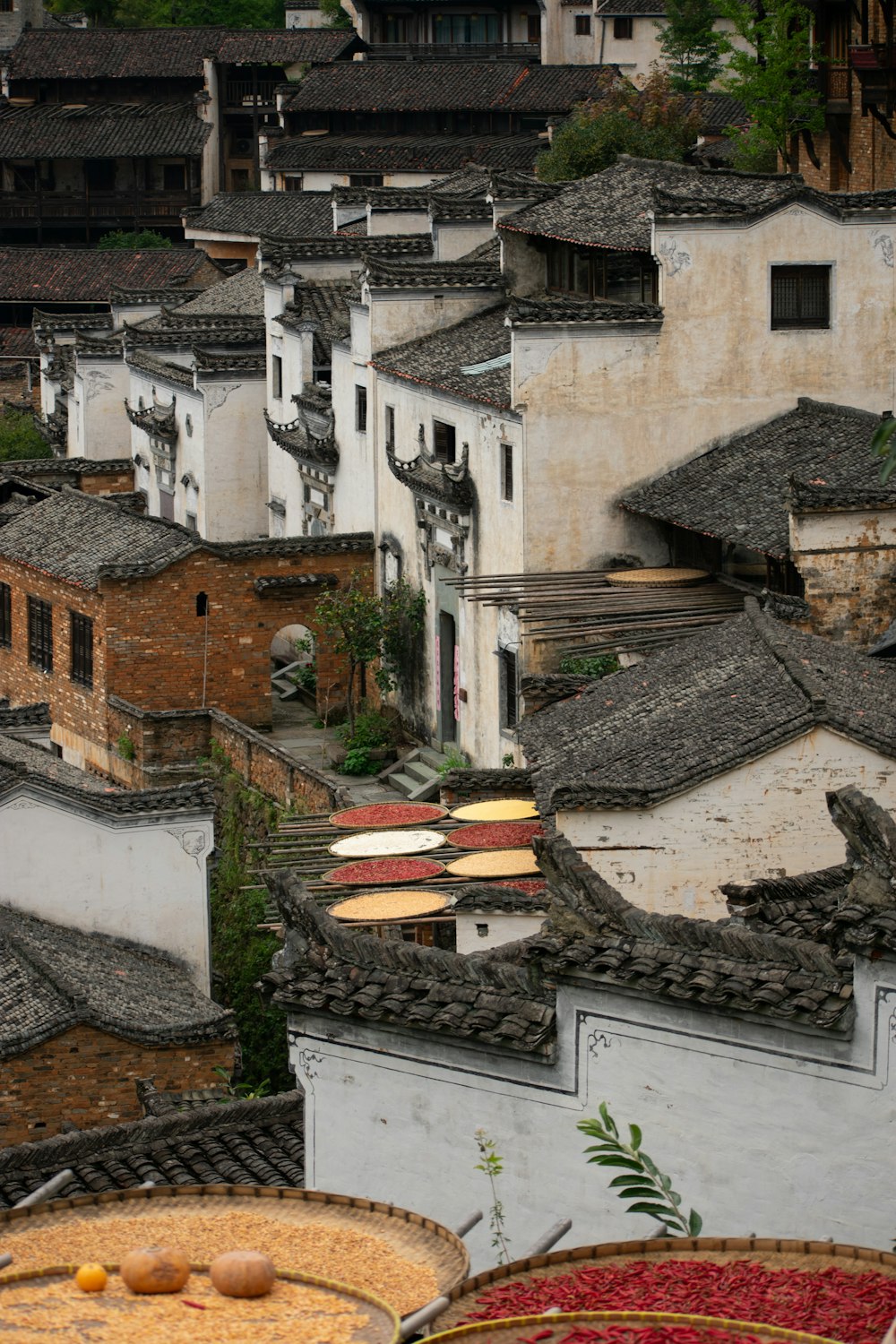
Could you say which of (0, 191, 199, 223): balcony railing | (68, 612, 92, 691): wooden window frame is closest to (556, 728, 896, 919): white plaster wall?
(68, 612, 92, 691): wooden window frame

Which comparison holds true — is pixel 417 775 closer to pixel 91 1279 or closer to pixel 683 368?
pixel 683 368

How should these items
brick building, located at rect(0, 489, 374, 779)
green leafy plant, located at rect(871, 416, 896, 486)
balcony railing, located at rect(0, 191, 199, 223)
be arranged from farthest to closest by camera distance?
1. balcony railing, located at rect(0, 191, 199, 223)
2. brick building, located at rect(0, 489, 374, 779)
3. green leafy plant, located at rect(871, 416, 896, 486)

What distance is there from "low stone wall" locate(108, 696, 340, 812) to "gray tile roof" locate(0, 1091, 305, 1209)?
19156 millimetres

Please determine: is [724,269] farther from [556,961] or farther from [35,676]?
[556,961]

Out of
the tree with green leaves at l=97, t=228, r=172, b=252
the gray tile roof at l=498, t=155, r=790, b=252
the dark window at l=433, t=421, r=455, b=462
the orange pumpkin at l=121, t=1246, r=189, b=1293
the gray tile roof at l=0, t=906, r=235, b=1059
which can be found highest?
the gray tile roof at l=498, t=155, r=790, b=252

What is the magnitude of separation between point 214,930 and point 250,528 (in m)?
20.3

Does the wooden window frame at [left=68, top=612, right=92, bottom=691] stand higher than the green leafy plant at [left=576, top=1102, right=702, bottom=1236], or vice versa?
the green leafy plant at [left=576, top=1102, right=702, bottom=1236]

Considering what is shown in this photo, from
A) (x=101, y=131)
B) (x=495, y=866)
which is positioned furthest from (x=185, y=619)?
(x=101, y=131)

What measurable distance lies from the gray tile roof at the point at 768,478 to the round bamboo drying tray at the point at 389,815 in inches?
225

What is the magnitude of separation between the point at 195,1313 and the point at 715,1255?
233cm

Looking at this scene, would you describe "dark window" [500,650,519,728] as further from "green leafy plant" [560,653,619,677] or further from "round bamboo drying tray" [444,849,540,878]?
"round bamboo drying tray" [444,849,540,878]

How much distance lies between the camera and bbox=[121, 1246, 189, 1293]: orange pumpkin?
890 cm

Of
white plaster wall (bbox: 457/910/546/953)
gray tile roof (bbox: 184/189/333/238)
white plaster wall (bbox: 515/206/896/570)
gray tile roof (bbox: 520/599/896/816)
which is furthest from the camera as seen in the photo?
gray tile roof (bbox: 184/189/333/238)

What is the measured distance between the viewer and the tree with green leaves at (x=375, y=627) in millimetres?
40094
